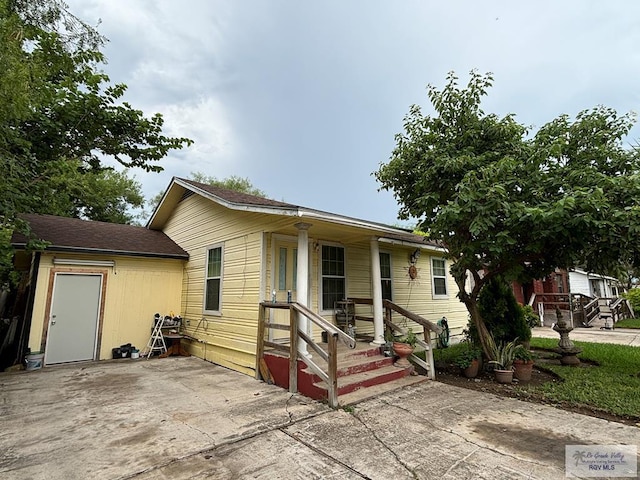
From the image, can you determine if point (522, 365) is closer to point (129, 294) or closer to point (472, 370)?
point (472, 370)

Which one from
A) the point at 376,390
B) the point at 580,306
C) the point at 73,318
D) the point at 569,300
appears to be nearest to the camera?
the point at 376,390

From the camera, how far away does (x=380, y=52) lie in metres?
11.3

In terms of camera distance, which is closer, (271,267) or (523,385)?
(523,385)

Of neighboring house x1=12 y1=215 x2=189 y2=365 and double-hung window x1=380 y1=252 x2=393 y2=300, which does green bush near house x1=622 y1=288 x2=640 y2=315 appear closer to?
double-hung window x1=380 y1=252 x2=393 y2=300

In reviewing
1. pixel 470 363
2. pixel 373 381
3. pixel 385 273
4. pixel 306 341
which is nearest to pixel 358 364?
pixel 373 381

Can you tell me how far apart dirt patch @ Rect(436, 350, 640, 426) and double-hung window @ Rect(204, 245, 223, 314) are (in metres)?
4.91

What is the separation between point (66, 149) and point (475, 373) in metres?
10.1

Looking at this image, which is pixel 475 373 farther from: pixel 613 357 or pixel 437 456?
pixel 613 357

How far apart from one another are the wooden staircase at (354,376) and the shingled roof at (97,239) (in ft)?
15.6

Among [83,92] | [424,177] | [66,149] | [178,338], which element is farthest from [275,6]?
[178,338]

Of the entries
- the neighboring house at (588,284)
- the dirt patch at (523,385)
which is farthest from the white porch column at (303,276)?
the neighboring house at (588,284)

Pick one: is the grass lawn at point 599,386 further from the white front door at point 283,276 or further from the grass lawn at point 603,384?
the white front door at point 283,276

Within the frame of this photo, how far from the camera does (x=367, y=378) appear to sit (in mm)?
4973

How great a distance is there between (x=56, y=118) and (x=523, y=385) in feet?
35.2
